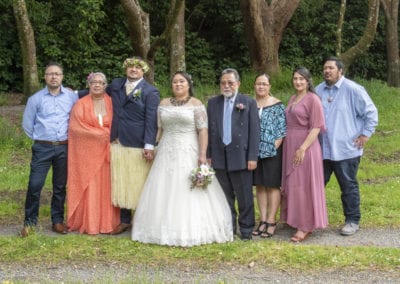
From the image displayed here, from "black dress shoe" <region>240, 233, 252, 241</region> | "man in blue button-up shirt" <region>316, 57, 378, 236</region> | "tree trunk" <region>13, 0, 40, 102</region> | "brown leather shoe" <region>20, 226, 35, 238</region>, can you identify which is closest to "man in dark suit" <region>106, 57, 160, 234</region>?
"brown leather shoe" <region>20, 226, 35, 238</region>

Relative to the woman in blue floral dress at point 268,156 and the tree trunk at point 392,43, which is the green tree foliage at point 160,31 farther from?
→ the woman in blue floral dress at point 268,156

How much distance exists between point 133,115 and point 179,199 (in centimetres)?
111

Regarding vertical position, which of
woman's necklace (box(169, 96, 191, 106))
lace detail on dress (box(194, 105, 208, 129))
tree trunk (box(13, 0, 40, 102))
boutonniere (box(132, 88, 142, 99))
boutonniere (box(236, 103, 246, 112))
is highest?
tree trunk (box(13, 0, 40, 102))

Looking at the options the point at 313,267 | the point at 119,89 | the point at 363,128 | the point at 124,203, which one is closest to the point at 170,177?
the point at 124,203

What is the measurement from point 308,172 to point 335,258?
1181 millimetres

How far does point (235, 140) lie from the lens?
7082mm

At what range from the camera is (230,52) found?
79.4 ft

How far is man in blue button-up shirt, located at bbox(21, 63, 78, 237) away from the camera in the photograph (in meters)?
7.44

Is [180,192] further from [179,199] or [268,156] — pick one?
[268,156]

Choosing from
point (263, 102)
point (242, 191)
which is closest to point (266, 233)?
point (242, 191)

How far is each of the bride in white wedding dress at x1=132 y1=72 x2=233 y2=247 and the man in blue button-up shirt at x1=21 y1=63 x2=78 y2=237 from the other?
116cm

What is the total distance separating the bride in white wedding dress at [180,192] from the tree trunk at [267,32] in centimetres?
944

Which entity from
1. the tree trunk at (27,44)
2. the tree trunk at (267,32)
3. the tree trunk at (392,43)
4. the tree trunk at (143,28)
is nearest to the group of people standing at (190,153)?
the tree trunk at (143,28)

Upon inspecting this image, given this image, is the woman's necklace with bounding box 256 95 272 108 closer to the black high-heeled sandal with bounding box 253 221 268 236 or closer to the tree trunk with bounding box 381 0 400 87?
the black high-heeled sandal with bounding box 253 221 268 236
